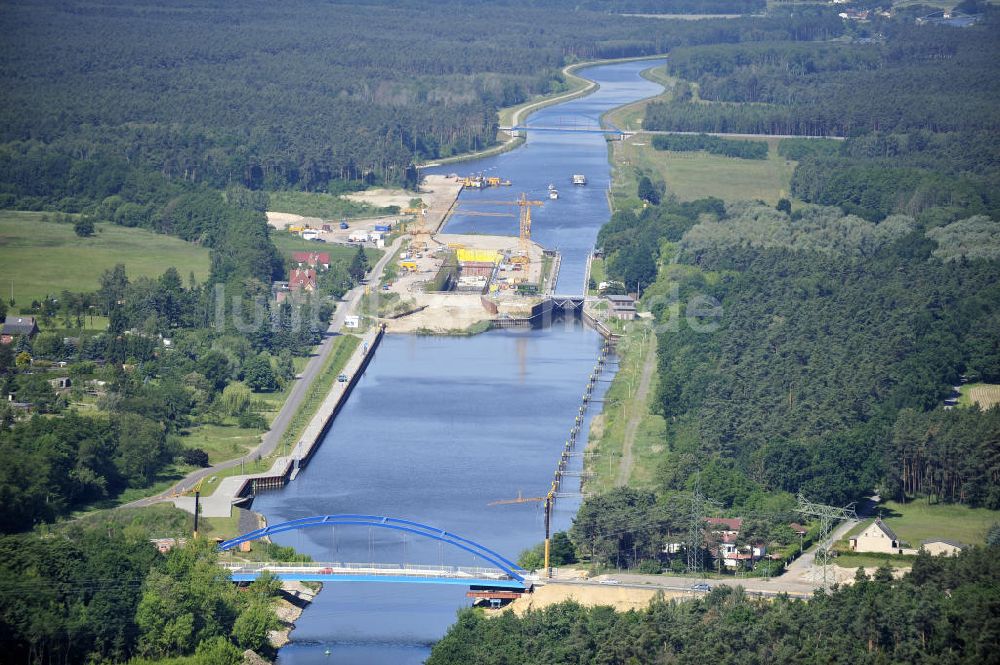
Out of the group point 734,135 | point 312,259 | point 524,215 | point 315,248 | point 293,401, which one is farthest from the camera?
point 734,135

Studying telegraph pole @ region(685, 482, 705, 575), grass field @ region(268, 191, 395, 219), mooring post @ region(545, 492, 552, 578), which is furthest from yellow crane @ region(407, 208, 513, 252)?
telegraph pole @ region(685, 482, 705, 575)

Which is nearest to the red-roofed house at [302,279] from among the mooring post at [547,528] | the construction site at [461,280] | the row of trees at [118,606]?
the construction site at [461,280]

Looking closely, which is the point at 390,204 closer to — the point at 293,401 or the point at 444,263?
the point at 444,263

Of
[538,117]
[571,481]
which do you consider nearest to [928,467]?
[571,481]

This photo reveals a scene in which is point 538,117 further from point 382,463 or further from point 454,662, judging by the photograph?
point 454,662

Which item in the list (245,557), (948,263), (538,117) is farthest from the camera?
(538,117)

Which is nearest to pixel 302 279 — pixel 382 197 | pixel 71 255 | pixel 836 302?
pixel 71 255

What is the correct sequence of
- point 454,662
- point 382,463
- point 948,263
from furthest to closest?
point 948,263 < point 382,463 < point 454,662
